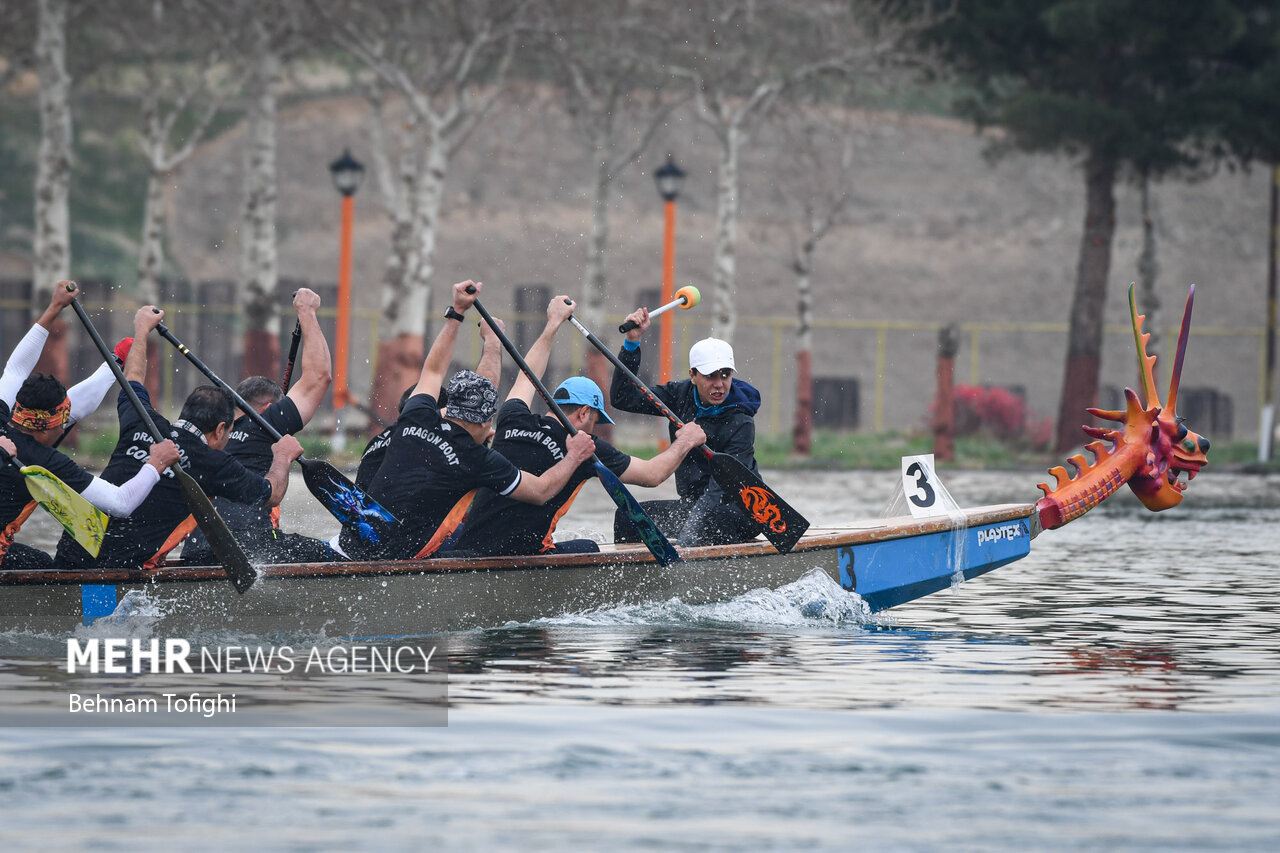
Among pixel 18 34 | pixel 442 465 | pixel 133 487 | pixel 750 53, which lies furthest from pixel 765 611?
pixel 18 34

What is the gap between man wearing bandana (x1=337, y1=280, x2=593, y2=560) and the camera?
10.1m

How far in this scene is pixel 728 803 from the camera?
21.3ft

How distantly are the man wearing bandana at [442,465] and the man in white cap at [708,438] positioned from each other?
1.48 meters

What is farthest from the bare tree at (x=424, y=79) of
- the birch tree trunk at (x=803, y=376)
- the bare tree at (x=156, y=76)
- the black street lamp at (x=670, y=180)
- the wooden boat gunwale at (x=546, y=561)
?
the wooden boat gunwale at (x=546, y=561)

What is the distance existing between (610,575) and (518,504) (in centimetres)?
67

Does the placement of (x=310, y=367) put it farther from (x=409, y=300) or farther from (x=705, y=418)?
(x=409, y=300)

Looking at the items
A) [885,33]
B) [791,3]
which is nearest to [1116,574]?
[885,33]

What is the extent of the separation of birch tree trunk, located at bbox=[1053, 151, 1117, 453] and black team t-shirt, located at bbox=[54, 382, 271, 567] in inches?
908

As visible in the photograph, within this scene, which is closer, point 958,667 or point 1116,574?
point 958,667

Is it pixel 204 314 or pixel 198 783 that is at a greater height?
pixel 204 314

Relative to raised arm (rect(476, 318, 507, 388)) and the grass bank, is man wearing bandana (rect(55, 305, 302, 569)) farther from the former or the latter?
the grass bank

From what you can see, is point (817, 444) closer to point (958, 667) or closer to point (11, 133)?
point (958, 667)

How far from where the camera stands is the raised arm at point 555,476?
33.9 feet

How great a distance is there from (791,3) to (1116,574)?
22.5m
